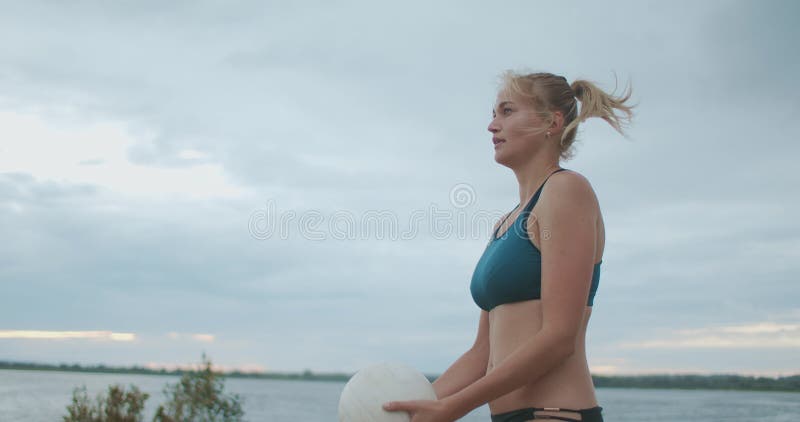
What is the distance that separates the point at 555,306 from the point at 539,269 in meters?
0.19

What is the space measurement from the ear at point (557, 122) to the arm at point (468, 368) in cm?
86

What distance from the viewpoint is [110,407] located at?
32.2 feet

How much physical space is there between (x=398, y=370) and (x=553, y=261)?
2.40 ft

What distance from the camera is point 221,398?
11.4 m

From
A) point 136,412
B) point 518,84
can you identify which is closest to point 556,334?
point 518,84

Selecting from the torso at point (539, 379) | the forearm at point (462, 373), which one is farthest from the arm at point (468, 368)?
the torso at point (539, 379)

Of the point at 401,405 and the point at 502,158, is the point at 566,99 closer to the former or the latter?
the point at 502,158

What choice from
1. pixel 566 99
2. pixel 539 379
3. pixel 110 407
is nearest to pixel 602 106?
pixel 566 99

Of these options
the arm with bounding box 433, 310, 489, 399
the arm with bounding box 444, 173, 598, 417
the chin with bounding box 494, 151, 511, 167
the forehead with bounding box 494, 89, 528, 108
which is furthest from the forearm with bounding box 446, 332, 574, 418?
the forehead with bounding box 494, 89, 528, 108

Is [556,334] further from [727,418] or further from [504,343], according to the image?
[727,418]

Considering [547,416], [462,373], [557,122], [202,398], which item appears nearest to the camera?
[547,416]

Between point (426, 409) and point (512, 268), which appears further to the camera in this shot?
point (512, 268)

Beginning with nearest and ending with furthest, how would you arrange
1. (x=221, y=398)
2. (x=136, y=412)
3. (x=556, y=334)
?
(x=556, y=334)
(x=136, y=412)
(x=221, y=398)

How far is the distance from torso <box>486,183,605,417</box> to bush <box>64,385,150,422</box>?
26.5 ft
